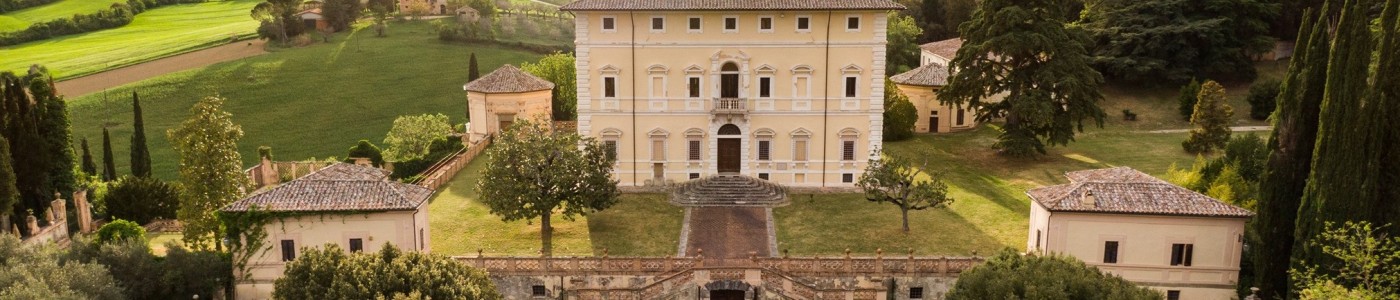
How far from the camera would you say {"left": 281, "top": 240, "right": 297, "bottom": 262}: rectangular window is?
28.4m

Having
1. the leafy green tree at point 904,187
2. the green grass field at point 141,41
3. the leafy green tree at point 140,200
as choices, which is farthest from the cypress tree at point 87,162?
the leafy green tree at point 904,187

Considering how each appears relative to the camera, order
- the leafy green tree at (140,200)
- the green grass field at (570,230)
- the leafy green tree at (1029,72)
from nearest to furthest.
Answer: the green grass field at (570,230)
the leafy green tree at (140,200)
the leafy green tree at (1029,72)

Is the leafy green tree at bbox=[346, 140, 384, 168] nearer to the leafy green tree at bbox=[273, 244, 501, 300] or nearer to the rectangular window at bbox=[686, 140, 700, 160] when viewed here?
the rectangular window at bbox=[686, 140, 700, 160]

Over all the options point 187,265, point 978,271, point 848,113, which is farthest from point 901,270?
point 187,265

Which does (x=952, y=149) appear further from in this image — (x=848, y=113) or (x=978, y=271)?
(x=978, y=271)

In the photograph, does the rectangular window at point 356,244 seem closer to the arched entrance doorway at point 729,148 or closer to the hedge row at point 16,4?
the arched entrance doorway at point 729,148

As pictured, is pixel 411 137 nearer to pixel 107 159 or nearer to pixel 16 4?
pixel 107 159

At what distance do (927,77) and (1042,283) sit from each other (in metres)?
30.6

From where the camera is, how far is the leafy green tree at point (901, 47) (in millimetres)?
67875

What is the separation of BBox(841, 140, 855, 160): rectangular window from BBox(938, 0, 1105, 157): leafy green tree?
23.0 feet

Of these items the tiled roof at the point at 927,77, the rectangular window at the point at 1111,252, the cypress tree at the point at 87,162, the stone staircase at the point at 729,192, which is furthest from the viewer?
the tiled roof at the point at 927,77

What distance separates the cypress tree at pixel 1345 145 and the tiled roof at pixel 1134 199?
2.73m

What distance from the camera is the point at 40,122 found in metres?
38.5

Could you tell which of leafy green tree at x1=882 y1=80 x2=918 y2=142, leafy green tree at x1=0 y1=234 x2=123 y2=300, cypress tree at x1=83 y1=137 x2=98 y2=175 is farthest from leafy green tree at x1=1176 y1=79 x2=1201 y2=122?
cypress tree at x1=83 y1=137 x2=98 y2=175
